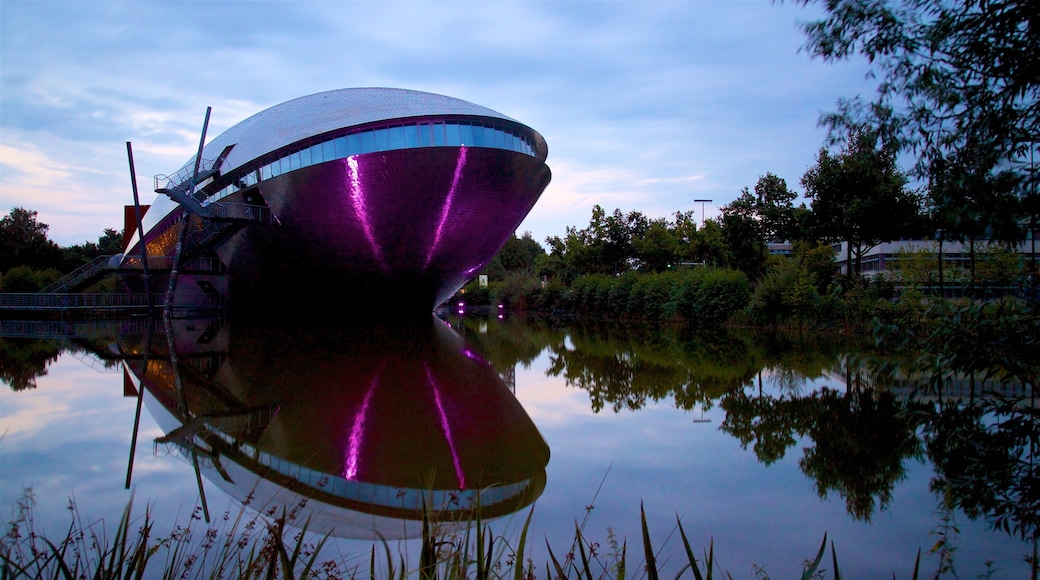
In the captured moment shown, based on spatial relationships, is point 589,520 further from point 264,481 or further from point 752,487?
point 264,481

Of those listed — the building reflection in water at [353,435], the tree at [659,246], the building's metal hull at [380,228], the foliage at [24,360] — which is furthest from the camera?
the tree at [659,246]

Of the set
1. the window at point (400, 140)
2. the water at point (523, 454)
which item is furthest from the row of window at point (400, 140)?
the water at point (523, 454)

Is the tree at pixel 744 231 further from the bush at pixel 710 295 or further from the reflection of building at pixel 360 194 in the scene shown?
the reflection of building at pixel 360 194

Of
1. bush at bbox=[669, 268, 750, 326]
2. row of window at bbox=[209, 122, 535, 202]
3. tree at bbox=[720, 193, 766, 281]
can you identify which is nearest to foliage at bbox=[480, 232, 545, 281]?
tree at bbox=[720, 193, 766, 281]

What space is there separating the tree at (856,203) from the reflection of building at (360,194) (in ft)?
31.2

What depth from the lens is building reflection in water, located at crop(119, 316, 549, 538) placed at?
4.40 m

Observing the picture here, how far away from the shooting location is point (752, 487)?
482cm

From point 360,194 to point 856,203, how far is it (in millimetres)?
15258

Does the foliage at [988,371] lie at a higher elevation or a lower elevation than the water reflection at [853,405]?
A: higher

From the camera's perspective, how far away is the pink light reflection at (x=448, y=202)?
2170 centimetres

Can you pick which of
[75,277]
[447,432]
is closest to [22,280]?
[75,277]

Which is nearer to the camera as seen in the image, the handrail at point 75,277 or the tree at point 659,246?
the handrail at point 75,277

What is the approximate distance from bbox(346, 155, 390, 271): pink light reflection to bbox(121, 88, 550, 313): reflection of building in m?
0.03

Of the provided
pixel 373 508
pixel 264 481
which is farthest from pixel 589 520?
pixel 264 481
